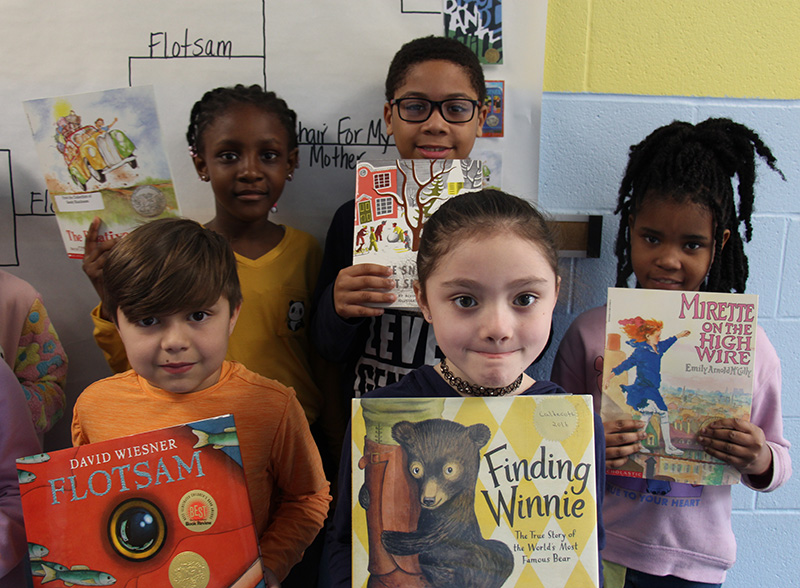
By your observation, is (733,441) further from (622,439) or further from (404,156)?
(404,156)

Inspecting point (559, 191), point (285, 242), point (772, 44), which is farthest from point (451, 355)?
point (772, 44)

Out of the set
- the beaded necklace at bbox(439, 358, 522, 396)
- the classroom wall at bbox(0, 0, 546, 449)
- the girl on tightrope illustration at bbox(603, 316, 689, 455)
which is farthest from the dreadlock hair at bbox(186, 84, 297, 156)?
the girl on tightrope illustration at bbox(603, 316, 689, 455)

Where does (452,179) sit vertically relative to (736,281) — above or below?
above

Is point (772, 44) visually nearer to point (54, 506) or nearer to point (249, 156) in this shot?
point (249, 156)

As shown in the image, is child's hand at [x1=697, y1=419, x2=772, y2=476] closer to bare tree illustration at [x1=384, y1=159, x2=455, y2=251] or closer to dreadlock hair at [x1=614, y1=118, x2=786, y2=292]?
dreadlock hair at [x1=614, y1=118, x2=786, y2=292]

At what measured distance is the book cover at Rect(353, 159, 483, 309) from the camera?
1.12 metres

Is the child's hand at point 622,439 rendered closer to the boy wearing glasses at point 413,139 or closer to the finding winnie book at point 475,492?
the finding winnie book at point 475,492

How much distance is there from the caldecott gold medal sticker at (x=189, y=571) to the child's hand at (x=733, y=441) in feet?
3.14

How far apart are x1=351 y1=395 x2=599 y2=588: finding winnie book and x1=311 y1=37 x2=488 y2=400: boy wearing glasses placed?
1.49 feet

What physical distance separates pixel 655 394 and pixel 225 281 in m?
0.89

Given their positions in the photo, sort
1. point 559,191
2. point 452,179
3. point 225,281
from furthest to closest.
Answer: point 559,191, point 452,179, point 225,281

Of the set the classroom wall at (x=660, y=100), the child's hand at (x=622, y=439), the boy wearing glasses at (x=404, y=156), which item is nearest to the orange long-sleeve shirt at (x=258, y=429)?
the boy wearing glasses at (x=404, y=156)

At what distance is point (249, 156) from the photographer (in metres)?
1.34

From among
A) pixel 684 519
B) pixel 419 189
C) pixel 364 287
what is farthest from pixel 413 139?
pixel 684 519
